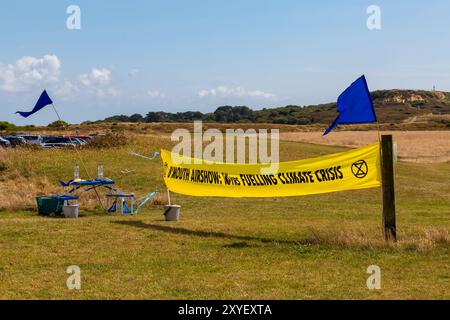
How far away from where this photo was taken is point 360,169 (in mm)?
13562

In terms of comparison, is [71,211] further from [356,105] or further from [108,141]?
[108,141]

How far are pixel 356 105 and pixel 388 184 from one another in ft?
5.78

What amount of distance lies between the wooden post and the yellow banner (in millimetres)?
189

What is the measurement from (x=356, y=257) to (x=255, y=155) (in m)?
30.2

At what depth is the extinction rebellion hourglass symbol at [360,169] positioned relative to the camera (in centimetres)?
1349

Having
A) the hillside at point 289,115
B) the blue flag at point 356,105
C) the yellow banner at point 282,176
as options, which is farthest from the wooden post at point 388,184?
the hillside at point 289,115

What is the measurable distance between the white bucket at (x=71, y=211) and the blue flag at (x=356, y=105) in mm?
7903

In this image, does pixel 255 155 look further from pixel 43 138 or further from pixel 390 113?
pixel 390 113

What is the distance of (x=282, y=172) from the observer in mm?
14719

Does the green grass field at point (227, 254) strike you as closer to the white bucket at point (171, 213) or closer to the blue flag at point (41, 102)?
the white bucket at point (171, 213)

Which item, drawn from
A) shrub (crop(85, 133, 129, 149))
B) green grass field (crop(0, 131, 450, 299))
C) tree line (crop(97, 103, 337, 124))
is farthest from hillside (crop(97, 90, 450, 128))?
green grass field (crop(0, 131, 450, 299))

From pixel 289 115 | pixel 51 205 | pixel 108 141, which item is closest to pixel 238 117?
pixel 289 115
